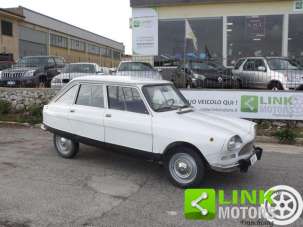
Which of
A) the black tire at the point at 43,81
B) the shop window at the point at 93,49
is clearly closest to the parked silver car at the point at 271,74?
the black tire at the point at 43,81

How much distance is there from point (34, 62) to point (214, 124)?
12736mm

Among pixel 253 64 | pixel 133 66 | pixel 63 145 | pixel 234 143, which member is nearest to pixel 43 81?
pixel 133 66

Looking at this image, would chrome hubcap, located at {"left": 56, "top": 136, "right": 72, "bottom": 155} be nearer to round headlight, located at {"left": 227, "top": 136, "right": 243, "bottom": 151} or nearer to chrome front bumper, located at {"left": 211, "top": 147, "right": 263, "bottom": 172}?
chrome front bumper, located at {"left": 211, "top": 147, "right": 263, "bottom": 172}

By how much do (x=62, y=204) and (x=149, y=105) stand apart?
2.10m

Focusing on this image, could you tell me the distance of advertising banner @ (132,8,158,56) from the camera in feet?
64.6

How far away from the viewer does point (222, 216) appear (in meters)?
4.52

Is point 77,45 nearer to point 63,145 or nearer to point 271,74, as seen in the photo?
Answer: point 271,74

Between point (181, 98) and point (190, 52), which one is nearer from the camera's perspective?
point (181, 98)

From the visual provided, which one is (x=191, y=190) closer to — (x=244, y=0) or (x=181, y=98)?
(x=181, y=98)

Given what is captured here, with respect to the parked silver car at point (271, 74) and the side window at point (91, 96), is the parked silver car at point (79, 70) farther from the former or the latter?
the side window at point (91, 96)

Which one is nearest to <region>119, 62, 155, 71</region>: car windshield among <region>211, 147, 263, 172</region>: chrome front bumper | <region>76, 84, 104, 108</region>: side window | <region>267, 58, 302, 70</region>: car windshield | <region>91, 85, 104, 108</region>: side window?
<region>267, 58, 302, 70</region>: car windshield

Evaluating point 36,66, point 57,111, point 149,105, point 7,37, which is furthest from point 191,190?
point 7,37

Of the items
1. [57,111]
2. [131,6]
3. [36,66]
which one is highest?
[131,6]

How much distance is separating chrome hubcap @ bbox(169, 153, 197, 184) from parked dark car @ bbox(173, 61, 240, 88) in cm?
622
